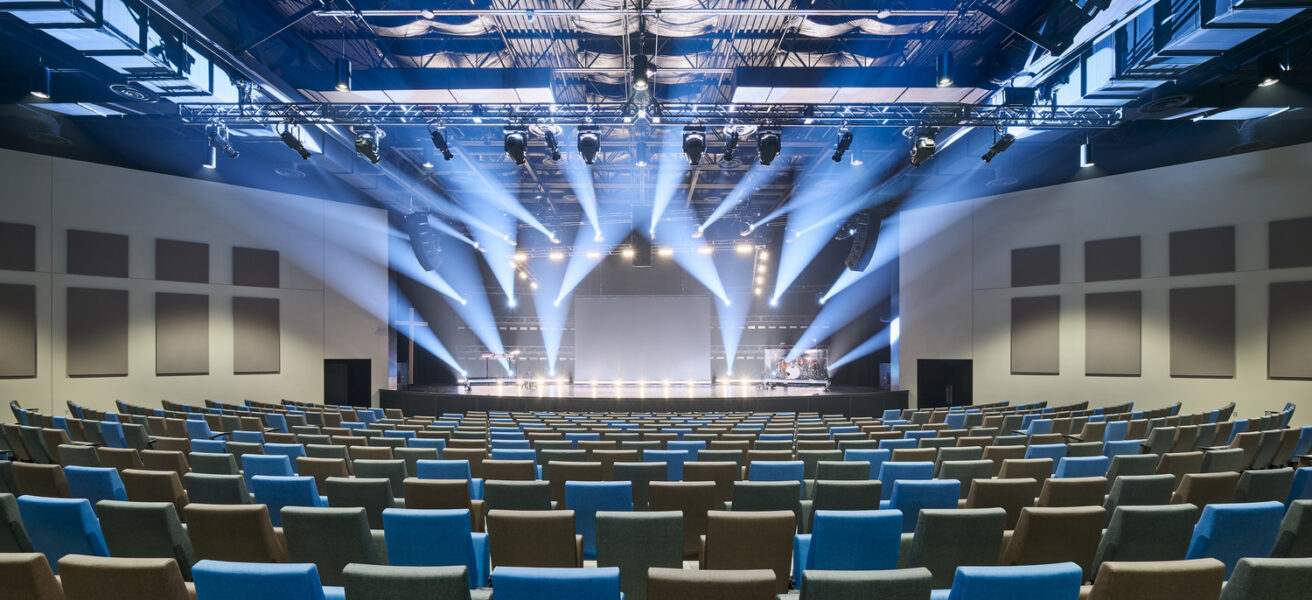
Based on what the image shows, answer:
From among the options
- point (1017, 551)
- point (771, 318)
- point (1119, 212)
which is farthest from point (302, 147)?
point (1119, 212)

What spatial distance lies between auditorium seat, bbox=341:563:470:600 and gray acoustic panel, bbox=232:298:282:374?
16937 millimetres

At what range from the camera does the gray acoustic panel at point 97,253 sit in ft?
45.7

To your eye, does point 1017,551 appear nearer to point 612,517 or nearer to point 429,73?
point 612,517

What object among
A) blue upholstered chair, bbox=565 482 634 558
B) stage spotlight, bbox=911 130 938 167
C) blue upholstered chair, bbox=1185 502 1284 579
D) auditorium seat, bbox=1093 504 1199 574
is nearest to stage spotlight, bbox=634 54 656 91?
stage spotlight, bbox=911 130 938 167

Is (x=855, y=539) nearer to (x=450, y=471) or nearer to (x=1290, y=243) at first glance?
(x=450, y=471)

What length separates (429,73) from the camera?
1098cm

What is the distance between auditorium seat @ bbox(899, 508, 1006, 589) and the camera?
Answer: 3264mm

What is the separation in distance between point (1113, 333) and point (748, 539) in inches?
610

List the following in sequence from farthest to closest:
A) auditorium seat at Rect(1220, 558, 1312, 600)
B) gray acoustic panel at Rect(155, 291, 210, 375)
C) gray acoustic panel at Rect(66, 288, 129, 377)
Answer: gray acoustic panel at Rect(155, 291, 210, 375) < gray acoustic panel at Rect(66, 288, 129, 377) < auditorium seat at Rect(1220, 558, 1312, 600)

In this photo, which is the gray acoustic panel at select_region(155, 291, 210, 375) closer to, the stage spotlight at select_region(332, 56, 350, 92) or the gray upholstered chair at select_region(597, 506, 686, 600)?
the stage spotlight at select_region(332, 56, 350, 92)

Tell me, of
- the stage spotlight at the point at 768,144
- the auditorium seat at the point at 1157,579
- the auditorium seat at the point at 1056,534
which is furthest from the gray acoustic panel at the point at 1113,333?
the auditorium seat at the point at 1157,579

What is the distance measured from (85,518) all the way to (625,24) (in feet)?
24.2

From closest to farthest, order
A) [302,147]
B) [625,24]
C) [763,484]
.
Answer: [763,484], [625,24], [302,147]

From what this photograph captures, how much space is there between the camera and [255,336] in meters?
16.6
